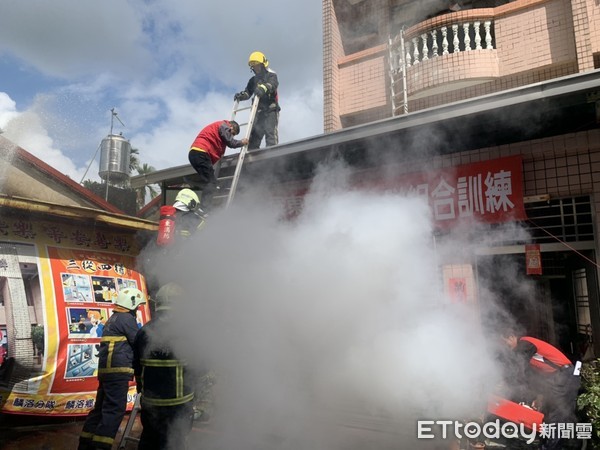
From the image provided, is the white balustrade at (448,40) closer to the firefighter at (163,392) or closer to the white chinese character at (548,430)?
the white chinese character at (548,430)

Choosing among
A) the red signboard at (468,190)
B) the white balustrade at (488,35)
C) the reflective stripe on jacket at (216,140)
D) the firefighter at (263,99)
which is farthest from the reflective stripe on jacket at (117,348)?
the white balustrade at (488,35)

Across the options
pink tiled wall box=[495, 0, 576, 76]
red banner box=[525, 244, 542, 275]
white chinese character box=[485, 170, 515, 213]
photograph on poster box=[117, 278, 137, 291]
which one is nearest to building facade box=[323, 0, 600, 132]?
pink tiled wall box=[495, 0, 576, 76]

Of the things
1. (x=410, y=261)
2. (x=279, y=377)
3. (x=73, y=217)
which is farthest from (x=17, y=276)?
(x=410, y=261)

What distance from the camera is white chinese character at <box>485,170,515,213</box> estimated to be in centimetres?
537

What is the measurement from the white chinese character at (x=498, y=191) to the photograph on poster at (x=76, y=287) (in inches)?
215

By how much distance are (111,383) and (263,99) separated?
476 centimetres

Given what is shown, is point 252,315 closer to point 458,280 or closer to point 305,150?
point 305,150

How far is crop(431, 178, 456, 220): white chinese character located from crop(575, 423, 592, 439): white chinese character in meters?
2.65

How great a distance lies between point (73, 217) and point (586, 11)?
A: 7835 mm

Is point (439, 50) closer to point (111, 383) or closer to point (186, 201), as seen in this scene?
point (186, 201)

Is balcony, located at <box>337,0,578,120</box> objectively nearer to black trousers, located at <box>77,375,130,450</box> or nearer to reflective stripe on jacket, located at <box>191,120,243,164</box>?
reflective stripe on jacket, located at <box>191,120,243,164</box>

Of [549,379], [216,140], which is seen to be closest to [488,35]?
[216,140]

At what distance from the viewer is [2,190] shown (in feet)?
18.7

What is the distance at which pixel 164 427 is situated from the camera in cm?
343
